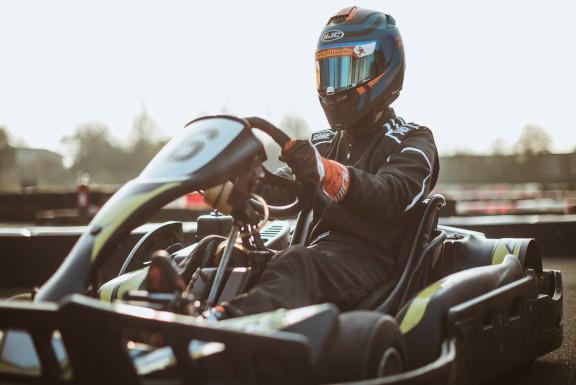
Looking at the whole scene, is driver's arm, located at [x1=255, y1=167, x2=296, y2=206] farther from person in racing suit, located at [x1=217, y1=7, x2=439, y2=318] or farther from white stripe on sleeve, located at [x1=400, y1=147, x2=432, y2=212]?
white stripe on sleeve, located at [x1=400, y1=147, x2=432, y2=212]

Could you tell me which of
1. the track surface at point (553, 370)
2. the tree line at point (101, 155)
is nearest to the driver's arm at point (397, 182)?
the track surface at point (553, 370)

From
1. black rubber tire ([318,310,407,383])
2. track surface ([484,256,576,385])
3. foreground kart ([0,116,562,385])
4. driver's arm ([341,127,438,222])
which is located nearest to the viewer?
foreground kart ([0,116,562,385])

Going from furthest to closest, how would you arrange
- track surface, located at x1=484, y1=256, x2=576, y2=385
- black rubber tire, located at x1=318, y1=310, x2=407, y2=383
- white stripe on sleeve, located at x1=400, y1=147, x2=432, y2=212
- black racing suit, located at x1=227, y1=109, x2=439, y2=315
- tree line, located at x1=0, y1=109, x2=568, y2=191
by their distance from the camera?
tree line, located at x1=0, y1=109, x2=568, y2=191
track surface, located at x1=484, y1=256, x2=576, y2=385
white stripe on sleeve, located at x1=400, y1=147, x2=432, y2=212
black racing suit, located at x1=227, y1=109, x2=439, y2=315
black rubber tire, located at x1=318, y1=310, x2=407, y2=383

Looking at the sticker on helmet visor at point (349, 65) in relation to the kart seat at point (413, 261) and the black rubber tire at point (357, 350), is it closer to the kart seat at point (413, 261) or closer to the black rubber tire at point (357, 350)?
the kart seat at point (413, 261)

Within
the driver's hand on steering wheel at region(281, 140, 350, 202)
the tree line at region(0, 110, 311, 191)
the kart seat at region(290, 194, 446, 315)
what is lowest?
the tree line at region(0, 110, 311, 191)

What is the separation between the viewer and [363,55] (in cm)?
364

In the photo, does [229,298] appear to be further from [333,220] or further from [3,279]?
[3,279]

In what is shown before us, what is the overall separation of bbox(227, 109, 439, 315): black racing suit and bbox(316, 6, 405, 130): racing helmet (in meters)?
0.11

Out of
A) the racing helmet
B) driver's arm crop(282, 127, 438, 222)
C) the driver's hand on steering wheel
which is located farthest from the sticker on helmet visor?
the driver's hand on steering wheel

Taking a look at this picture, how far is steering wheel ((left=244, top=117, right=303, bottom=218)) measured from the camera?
295 centimetres

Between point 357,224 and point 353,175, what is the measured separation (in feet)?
0.98

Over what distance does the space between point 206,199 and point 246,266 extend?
0.27m

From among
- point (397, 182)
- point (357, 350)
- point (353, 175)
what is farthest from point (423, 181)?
point (357, 350)

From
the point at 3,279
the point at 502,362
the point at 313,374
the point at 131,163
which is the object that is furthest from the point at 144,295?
the point at 131,163
